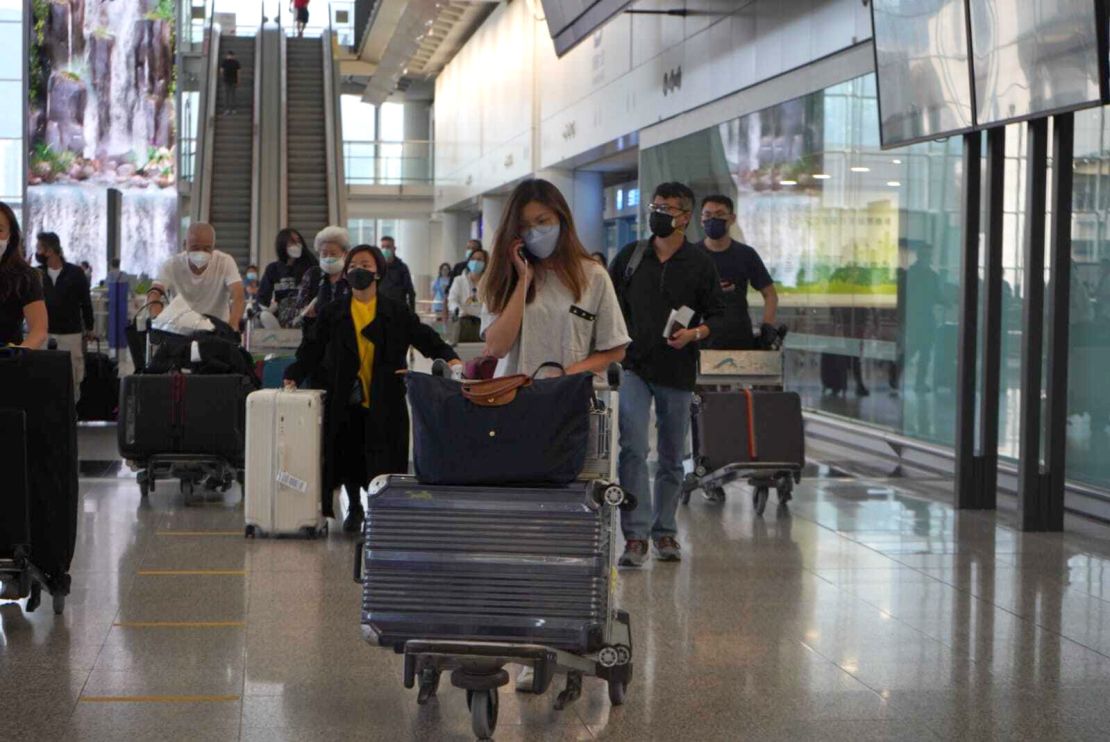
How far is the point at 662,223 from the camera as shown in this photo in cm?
729

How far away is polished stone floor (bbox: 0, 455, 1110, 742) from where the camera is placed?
4.95 meters

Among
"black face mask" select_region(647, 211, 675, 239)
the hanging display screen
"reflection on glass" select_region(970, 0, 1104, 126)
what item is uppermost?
the hanging display screen

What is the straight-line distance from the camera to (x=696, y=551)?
823 cm

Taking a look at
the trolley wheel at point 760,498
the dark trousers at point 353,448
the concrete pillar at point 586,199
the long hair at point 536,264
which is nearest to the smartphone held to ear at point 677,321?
the long hair at point 536,264

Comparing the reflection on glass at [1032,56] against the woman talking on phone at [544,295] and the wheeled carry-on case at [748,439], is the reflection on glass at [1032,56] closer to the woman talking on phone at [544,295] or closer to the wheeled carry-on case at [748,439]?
the wheeled carry-on case at [748,439]

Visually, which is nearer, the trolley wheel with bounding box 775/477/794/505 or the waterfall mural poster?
the trolley wheel with bounding box 775/477/794/505

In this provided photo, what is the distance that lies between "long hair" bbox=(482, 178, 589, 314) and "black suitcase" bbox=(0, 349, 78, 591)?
1.80m

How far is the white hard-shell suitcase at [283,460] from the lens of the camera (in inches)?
332

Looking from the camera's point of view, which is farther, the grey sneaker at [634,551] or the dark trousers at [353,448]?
the dark trousers at [353,448]

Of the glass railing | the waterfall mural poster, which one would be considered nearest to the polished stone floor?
the waterfall mural poster

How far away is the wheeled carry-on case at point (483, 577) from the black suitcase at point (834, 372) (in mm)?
9981

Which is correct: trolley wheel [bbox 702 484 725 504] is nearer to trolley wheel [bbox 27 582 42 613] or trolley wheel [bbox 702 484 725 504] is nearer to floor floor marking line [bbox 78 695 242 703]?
trolley wheel [bbox 27 582 42 613]

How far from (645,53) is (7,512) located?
16.5m

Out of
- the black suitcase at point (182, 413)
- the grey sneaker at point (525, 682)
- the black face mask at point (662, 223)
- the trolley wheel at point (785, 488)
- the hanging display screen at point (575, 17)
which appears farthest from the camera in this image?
the hanging display screen at point (575, 17)
